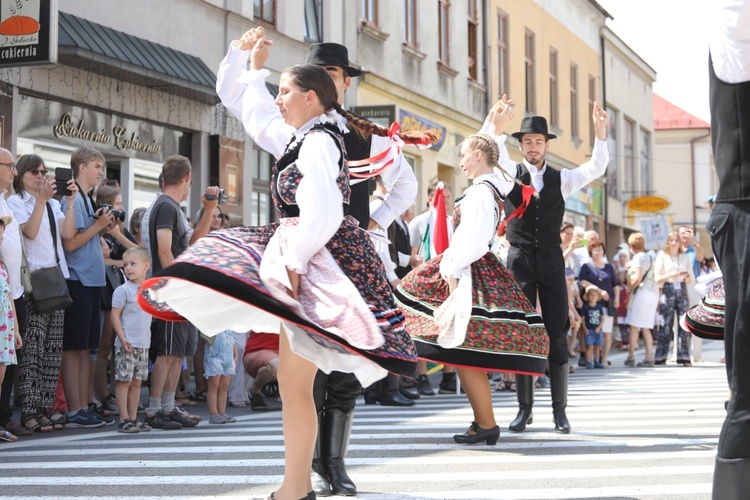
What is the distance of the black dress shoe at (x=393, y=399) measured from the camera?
10.2 m

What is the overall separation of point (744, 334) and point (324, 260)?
1645 mm

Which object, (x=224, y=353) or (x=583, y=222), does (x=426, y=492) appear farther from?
(x=583, y=222)

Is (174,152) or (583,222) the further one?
(583,222)

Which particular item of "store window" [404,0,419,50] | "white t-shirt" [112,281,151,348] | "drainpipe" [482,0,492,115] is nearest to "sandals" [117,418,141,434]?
"white t-shirt" [112,281,151,348]

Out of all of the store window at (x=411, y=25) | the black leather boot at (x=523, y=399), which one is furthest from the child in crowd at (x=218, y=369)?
the store window at (x=411, y=25)

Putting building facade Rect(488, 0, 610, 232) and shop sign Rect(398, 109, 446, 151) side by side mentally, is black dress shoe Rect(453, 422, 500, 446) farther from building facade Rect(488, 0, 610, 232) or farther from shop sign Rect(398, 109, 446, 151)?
building facade Rect(488, 0, 610, 232)

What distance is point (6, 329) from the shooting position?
7.62 metres

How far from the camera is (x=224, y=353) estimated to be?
8672 millimetres

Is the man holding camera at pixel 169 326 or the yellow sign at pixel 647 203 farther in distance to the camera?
the yellow sign at pixel 647 203

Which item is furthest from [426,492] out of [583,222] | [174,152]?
[583,222]

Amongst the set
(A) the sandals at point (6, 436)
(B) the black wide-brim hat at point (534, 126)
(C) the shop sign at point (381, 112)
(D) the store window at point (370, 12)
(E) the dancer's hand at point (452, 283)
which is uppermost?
(D) the store window at point (370, 12)

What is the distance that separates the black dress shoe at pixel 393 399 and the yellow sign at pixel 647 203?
105 ft

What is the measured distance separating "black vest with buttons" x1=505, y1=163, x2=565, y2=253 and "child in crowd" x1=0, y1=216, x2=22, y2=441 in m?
3.43

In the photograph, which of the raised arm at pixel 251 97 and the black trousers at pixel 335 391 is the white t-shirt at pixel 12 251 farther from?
the black trousers at pixel 335 391
